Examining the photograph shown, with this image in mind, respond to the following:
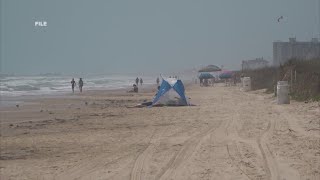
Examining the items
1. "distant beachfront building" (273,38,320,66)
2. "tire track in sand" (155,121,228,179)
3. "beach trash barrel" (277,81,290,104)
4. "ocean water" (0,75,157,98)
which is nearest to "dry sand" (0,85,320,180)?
"tire track in sand" (155,121,228,179)

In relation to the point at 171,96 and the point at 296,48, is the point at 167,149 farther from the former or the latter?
the point at 296,48

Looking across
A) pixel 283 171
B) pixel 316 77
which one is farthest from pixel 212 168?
pixel 316 77

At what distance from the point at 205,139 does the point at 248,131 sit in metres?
1.46

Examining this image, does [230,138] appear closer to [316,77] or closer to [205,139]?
[205,139]

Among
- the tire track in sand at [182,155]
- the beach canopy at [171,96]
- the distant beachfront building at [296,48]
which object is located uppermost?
the distant beachfront building at [296,48]

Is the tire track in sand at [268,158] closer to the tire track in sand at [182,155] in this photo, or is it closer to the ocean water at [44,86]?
the tire track in sand at [182,155]

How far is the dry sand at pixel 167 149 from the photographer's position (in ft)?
21.1

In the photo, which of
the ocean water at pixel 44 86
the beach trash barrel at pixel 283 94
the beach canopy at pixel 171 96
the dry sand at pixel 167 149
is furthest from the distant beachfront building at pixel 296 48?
the dry sand at pixel 167 149

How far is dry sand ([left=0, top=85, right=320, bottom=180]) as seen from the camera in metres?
6.45

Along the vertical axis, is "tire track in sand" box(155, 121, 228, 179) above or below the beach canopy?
below

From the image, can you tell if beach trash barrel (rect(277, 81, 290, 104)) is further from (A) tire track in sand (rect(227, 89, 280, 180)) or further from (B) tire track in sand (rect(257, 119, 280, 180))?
Answer: (B) tire track in sand (rect(257, 119, 280, 180))

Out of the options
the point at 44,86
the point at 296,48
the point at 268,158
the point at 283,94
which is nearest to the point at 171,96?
the point at 283,94

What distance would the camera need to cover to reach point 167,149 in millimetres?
Result: 8227

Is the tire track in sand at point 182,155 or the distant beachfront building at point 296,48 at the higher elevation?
the distant beachfront building at point 296,48
